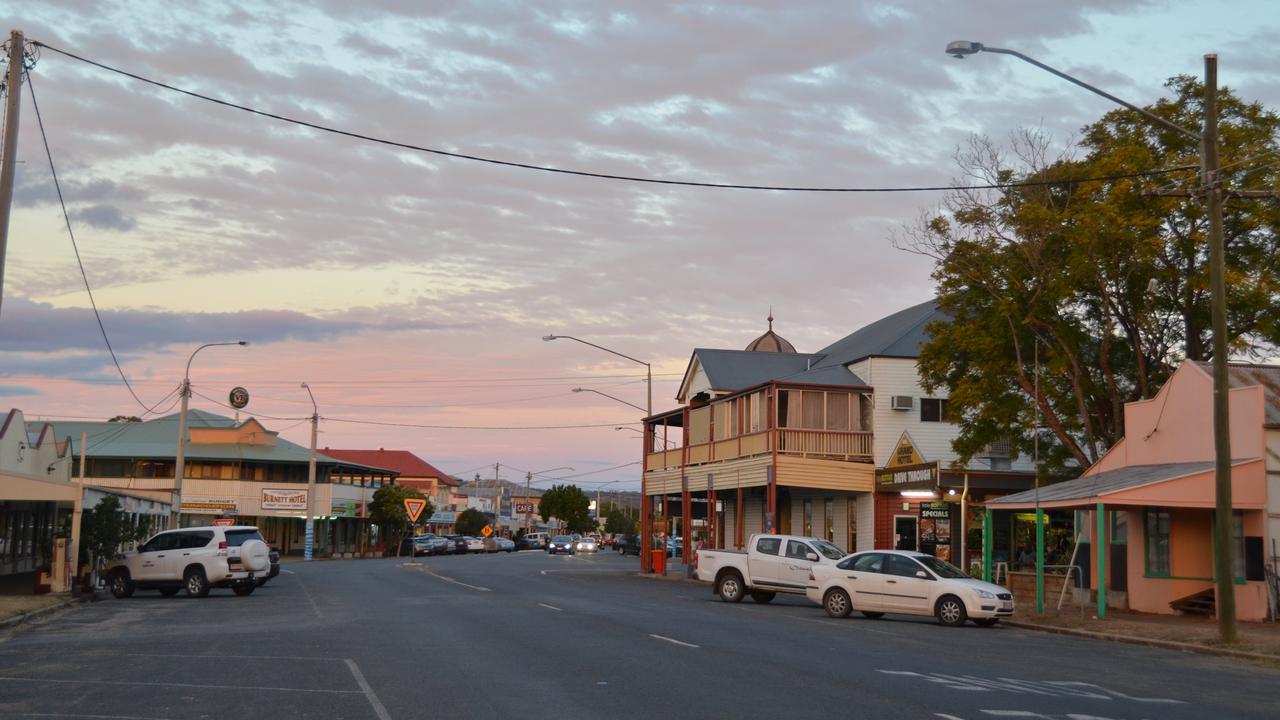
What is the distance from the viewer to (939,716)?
1123cm

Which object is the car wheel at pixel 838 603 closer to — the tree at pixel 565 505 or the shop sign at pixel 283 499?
the shop sign at pixel 283 499

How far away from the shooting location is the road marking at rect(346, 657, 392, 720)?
1119cm

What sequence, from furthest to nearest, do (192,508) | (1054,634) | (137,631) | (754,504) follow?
1. (192,508)
2. (754,504)
3. (1054,634)
4. (137,631)

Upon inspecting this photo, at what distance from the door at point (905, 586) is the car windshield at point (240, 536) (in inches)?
634

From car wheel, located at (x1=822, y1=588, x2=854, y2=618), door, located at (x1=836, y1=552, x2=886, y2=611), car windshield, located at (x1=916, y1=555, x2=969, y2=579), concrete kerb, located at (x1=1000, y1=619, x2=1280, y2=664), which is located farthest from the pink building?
car wheel, located at (x1=822, y1=588, x2=854, y2=618)

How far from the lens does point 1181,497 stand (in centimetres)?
2506

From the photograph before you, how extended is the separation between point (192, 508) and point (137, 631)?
2268 inches

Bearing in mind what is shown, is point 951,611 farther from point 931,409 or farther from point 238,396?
point 238,396

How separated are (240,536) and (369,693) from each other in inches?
836

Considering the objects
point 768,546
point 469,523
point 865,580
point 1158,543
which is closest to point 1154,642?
point 865,580

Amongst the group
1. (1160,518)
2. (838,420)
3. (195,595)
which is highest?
(838,420)

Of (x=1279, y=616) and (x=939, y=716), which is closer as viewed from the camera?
(x=939, y=716)

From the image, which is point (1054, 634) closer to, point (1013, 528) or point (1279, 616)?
point (1279, 616)

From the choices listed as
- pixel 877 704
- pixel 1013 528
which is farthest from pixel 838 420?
pixel 877 704
